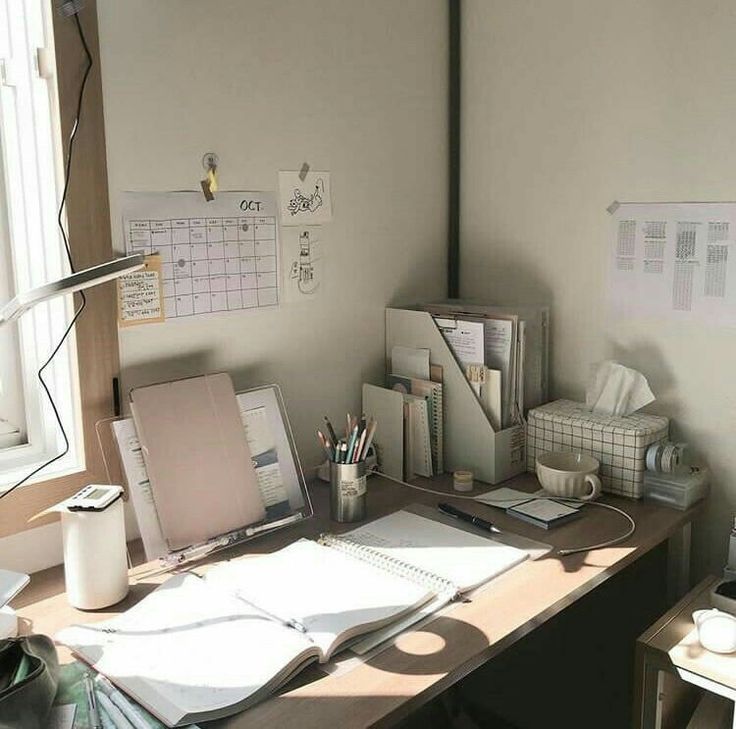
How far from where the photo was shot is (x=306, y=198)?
5.48ft

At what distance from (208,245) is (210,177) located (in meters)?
0.13

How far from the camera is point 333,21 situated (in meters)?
1.68

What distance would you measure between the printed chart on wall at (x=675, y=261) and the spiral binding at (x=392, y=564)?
798 millimetres

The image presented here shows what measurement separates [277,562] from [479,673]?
0.94 metres

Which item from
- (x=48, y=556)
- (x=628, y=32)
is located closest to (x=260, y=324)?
(x=48, y=556)

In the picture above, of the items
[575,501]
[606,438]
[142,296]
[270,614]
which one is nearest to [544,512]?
[575,501]

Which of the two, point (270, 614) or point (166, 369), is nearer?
point (270, 614)

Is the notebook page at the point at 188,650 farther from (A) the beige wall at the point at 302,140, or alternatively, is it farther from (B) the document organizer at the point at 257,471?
(A) the beige wall at the point at 302,140

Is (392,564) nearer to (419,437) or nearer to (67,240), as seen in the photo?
(419,437)

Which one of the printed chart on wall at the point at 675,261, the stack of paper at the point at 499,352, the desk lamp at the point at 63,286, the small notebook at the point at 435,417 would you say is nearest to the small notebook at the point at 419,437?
the small notebook at the point at 435,417

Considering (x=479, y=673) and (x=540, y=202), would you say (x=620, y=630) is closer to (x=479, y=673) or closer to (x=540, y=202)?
(x=479, y=673)

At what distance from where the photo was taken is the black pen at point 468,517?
4.83 feet

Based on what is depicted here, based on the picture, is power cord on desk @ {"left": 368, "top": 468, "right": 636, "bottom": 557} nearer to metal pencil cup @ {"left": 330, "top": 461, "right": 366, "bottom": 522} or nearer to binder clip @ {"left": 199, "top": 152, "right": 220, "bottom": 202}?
metal pencil cup @ {"left": 330, "top": 461, "right": 366, "bottom": 522}

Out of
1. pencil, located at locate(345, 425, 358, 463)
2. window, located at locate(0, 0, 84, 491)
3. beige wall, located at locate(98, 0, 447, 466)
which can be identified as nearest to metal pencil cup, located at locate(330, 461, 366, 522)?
pencil, located at locate(345, 425, 358, 463)
